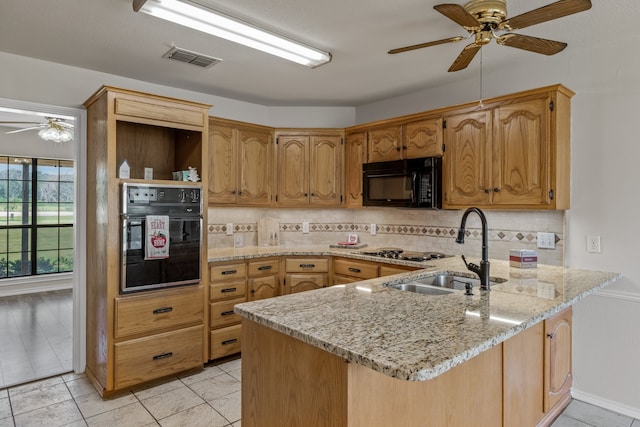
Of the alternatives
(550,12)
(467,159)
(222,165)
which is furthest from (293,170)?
(550,12)

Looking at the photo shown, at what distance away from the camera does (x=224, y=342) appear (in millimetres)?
3449

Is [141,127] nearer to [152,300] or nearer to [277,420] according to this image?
[152,300]

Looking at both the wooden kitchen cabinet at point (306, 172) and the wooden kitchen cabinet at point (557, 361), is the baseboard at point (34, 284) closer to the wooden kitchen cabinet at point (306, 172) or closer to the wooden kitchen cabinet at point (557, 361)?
the wooden kitchen cabinet at point (306, 172)

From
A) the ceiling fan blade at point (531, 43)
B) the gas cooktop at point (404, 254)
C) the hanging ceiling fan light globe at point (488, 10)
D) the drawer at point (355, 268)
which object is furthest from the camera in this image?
the drawer at point (355, 268)

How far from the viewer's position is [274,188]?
13.6 ft

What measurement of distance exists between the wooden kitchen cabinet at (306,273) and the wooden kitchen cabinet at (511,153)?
1304 mm

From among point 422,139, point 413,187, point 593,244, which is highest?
point 422,139

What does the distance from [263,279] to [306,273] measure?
425mm

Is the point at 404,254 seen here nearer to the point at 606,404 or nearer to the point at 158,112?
the point at 606,404

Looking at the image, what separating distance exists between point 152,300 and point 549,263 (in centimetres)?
303

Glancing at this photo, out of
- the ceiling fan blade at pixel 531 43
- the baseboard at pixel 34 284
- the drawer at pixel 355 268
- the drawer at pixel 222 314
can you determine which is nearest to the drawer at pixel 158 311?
the drawer at pixel 222 314

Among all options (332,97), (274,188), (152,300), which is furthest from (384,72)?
(152,300)

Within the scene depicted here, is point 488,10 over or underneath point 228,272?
over

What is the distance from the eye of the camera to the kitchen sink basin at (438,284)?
2279 millimetres
